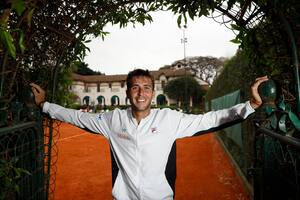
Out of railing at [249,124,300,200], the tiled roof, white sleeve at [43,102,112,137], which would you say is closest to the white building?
the tiled roof

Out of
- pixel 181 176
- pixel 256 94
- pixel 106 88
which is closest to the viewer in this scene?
pixel 256 94

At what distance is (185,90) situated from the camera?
54.6 metres

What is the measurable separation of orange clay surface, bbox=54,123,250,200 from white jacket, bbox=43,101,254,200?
3.98 metres

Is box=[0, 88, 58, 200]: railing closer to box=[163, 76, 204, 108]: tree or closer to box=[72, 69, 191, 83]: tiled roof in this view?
box=[163, 76, 204, 108]: tree

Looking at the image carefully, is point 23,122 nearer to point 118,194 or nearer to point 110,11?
point 118,194

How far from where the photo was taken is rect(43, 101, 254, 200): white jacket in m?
2.60

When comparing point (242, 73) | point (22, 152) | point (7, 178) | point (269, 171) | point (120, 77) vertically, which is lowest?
point (269, 171)

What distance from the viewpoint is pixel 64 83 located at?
4359 mm

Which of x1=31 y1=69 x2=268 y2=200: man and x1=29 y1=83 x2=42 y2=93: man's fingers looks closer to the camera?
x1=31 y1=69 x2=268 y2=200: man

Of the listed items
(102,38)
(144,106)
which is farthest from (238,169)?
(144,106)

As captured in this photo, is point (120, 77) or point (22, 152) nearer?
point (22, 152)

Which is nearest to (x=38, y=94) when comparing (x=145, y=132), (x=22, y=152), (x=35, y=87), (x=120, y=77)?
(x=35, y=87)

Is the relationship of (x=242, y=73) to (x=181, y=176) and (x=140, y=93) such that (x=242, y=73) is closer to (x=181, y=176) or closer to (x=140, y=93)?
(x=181, y=176)

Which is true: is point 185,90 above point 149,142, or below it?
above
